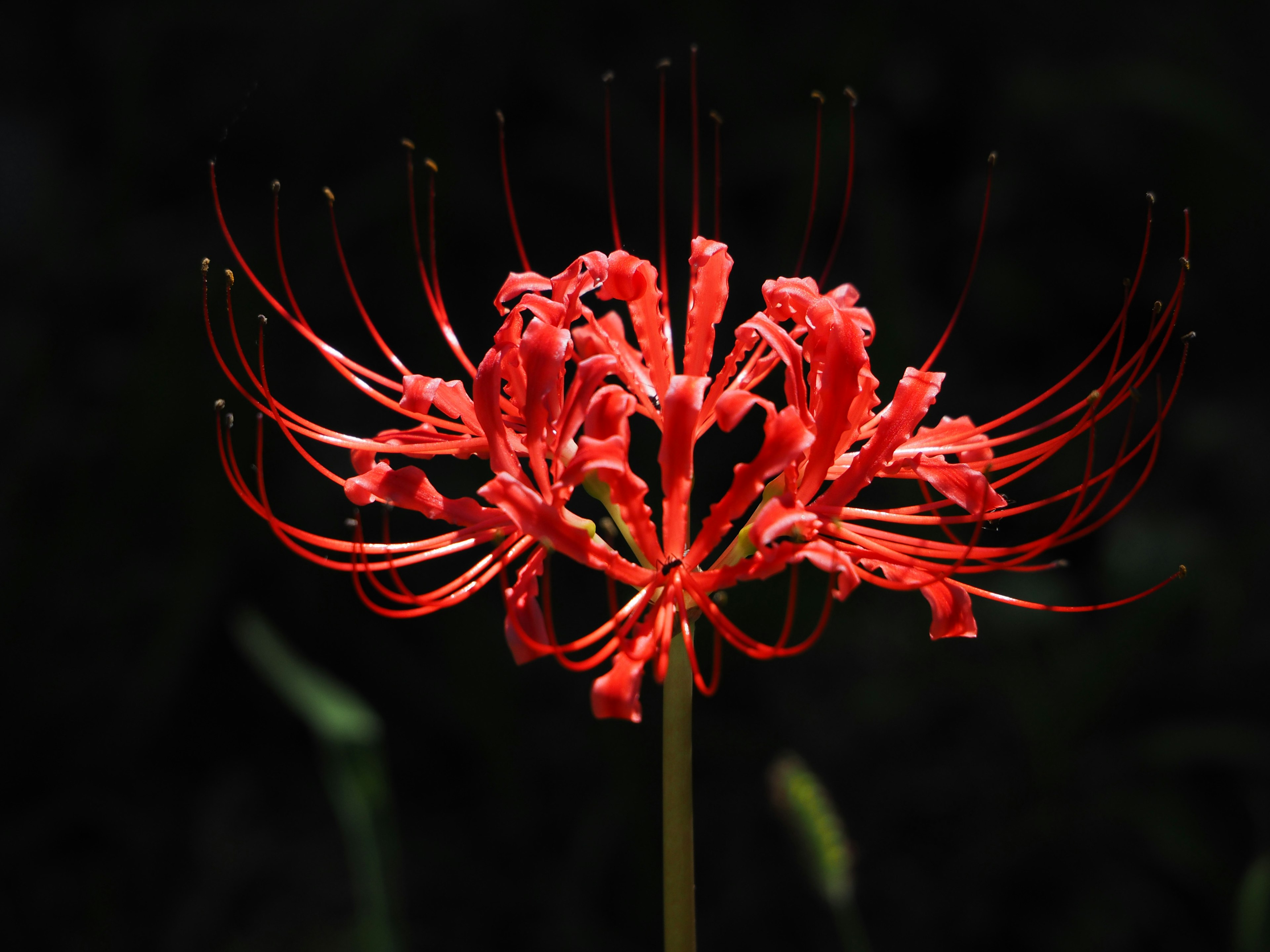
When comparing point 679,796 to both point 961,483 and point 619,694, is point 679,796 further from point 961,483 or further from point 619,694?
point 961,483

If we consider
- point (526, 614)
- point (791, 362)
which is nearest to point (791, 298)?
point (791, 362)

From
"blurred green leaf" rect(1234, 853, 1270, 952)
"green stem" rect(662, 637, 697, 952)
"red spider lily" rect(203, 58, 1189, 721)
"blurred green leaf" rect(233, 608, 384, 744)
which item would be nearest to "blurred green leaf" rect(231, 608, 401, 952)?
"blurred green leaf" rect(233, 608, 384, 744)

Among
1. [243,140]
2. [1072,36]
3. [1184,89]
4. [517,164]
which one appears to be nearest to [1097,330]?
[1184,89]

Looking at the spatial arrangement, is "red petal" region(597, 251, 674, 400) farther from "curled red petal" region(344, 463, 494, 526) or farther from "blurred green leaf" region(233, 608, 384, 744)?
"blurred green leaf" region(233, 608, 384, 744)

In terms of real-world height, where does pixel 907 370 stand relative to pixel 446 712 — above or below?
above

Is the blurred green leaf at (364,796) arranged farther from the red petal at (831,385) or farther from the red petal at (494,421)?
the red petal at (831,385)

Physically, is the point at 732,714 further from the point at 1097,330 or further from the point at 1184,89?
the point at 1184,89
